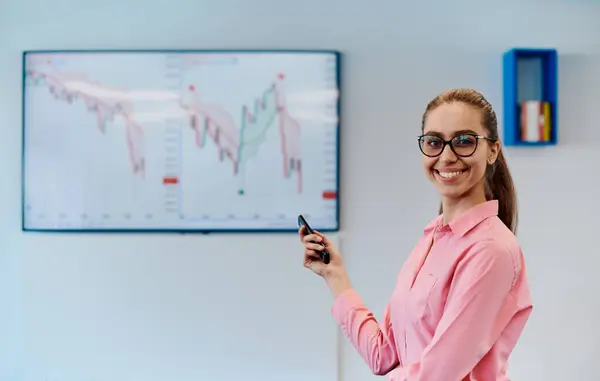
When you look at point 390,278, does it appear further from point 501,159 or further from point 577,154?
point 501,159

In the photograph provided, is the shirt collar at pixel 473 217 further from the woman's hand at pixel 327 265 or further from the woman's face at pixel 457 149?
A: the woman's hand at pixel 327 265

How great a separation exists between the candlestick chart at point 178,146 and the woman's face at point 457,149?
1381mm

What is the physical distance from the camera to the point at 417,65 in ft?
8.02

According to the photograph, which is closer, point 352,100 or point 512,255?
point 512,255

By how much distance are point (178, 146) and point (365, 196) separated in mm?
907

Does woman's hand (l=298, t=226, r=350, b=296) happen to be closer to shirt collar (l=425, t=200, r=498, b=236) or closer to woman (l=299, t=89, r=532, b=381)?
woman (l=299, t=89, r=532, b=381)

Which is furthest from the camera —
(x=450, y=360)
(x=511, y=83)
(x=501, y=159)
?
(x=511, y=83)

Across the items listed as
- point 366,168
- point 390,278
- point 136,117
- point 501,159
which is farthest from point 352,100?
point 501,159

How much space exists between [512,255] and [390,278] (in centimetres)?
153

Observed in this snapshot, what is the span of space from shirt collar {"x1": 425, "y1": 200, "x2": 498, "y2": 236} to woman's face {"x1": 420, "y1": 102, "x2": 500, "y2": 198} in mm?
41

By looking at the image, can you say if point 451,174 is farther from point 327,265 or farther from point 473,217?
point 327,265

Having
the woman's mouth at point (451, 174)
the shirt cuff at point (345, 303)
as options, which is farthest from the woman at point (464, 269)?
the shirt cuff at point (345, 303)

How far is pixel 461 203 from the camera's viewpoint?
1069 millimetres

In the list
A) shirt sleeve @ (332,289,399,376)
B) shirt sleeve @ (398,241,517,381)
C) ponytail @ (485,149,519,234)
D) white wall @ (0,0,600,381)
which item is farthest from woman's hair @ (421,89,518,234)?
white wall @ (0,0,600,381)
